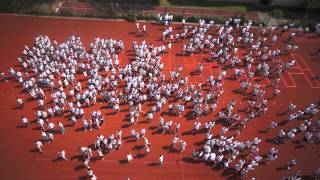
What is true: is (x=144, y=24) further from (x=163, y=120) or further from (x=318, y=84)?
(x=318, y=84)

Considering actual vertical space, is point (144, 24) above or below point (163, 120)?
above

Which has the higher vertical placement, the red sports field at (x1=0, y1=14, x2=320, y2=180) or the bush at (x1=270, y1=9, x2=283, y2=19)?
the bush at (x1=270, y1=9, x2=283, y2=19)

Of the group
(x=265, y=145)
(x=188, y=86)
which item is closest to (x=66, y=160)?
(x=188, y=86)

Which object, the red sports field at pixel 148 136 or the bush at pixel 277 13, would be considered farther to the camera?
the bush at pixel 277 13

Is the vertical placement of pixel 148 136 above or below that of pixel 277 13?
below

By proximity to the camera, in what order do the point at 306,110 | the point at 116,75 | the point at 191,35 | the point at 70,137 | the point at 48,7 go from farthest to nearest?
the point at 48,7 → the point at 191,35 → the point at 116,75 → the point at 306,110 → the point at 70,137

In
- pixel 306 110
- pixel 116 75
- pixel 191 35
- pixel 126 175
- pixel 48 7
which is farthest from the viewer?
pixel 48 7

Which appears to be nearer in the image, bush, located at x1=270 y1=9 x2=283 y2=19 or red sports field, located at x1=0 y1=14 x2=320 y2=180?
red sports field, located at x1=0 y1=14 x2=320 y2=180

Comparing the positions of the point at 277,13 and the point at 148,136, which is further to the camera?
the point at 277,13
